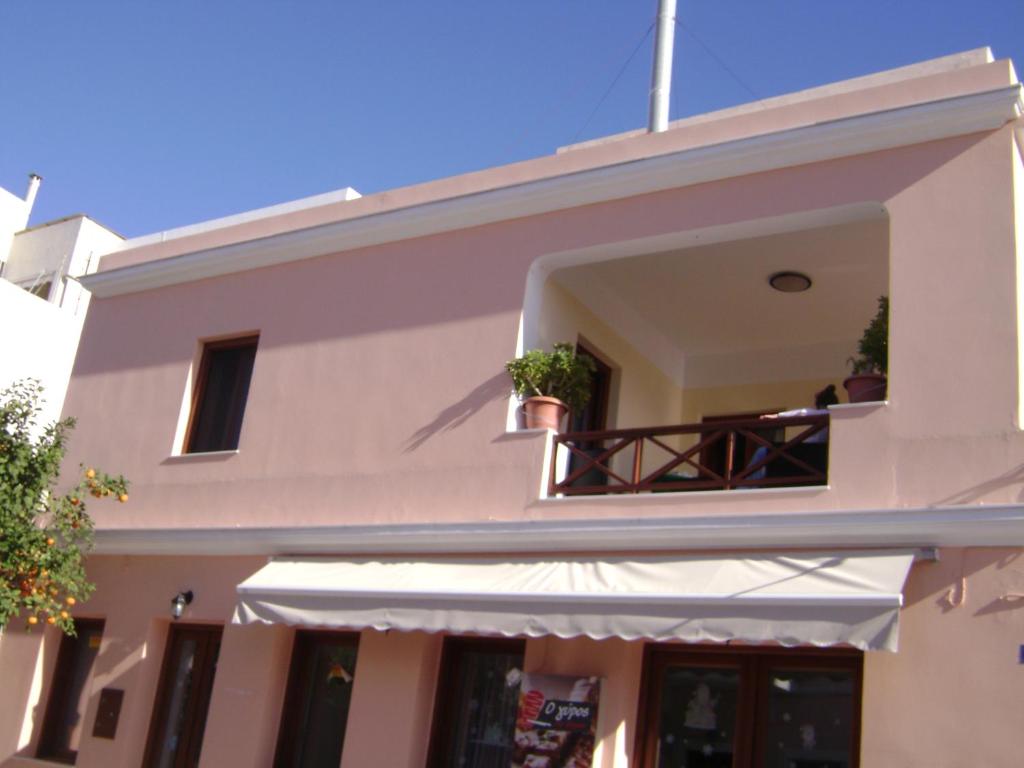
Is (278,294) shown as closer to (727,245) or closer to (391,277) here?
(391,277)

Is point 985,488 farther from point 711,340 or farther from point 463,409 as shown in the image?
point 711,340

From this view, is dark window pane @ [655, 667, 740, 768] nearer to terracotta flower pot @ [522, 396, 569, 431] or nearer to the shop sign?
the shop sign

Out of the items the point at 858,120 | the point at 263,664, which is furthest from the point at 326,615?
the point at 858,120

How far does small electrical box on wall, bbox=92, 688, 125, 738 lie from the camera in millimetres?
12969

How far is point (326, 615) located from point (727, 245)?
533 cm

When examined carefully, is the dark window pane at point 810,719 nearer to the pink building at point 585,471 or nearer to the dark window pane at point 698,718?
the pink building at point 585,471

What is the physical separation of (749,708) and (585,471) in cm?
258

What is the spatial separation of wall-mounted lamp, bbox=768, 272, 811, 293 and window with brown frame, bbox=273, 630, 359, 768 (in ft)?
18.9

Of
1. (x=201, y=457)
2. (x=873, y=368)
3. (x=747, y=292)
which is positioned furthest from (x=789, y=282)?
(x=201, y=457)

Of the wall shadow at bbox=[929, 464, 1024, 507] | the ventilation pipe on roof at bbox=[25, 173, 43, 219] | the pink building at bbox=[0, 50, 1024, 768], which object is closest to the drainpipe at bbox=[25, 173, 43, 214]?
the ventilation pipe on roof at bbox=[25, 173, 43, 219]

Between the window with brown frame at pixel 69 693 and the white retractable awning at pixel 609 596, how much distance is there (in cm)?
343

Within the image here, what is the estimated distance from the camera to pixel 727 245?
12.2m

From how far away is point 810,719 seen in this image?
9.66 meters

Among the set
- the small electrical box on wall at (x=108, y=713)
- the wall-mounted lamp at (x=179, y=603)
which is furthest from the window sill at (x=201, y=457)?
the small electrical box on wall at (x=108, y=713)
